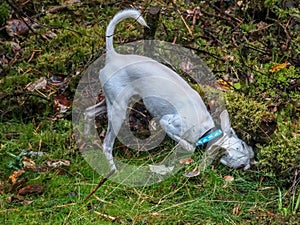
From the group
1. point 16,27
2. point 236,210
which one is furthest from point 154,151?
point 16,27

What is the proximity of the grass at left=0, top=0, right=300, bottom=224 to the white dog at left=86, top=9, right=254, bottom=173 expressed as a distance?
10cm

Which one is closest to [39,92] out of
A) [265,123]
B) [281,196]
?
[265,123]

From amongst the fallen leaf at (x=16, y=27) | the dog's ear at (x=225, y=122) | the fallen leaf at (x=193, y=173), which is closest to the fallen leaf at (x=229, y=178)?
the fallen leaf at (x=193, y=173)

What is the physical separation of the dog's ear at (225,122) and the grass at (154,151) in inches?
2.9

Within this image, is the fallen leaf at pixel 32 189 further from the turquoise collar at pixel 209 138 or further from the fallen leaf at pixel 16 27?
the fallen leaf at pixel 16 27

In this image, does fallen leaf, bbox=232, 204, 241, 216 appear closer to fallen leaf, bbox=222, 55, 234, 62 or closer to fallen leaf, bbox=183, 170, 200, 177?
fallen leaf, bbox=183, 170, 200, 177

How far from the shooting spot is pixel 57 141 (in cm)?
413

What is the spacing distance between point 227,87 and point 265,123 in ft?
2.08

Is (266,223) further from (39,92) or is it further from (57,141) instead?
(39,92)

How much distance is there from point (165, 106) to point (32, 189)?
981mm

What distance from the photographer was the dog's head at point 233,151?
12.3ft

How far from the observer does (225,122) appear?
390cm

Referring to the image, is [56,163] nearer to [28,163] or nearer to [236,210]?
[28,163]

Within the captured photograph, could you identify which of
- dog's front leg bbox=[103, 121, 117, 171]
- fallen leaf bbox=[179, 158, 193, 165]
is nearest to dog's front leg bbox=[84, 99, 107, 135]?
dog's front leg bbox=[103, 121, 117, 171]
